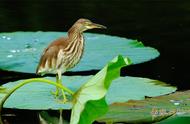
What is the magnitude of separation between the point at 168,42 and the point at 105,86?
219 inches

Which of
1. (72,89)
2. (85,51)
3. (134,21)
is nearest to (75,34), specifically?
(72,89)

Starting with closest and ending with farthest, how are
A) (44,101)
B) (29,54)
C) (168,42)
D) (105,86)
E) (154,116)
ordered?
(105,86)
(154,116)
(44,101)
(29,54)
(168,42)

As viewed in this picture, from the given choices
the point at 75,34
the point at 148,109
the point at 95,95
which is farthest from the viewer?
the point at 75,34

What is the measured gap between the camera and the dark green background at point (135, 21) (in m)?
6.70

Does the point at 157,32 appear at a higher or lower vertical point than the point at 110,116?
lower

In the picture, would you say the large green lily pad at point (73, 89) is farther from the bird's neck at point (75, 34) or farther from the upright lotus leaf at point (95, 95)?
the upright lotus leaf at point (95, 95)

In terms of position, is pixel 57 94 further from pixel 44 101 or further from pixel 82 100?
pixel 82 100

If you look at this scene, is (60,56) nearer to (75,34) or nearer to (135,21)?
(75,34)

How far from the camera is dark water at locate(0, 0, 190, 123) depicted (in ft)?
21.8

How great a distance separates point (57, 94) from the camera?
186 inches

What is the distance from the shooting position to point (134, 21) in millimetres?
9781

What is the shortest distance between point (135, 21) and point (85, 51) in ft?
10.7

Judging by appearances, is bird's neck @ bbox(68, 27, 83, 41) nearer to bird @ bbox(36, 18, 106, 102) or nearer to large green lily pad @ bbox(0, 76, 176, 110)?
bird @ bbox(36, 18, 106, 102)

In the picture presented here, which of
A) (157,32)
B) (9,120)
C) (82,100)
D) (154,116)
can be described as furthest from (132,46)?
(82,100)
